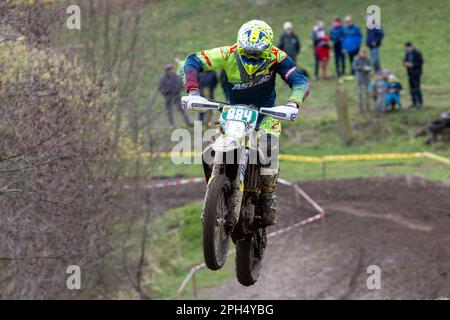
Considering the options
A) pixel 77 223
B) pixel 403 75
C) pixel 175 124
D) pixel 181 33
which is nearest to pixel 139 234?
pixel 175 124

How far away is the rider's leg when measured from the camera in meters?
12.8

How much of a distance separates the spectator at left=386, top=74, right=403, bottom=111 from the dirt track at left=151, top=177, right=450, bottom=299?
10.3ft

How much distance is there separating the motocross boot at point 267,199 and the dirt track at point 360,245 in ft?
27.4

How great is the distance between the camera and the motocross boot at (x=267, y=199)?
13.1 meters

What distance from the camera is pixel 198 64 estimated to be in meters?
12.9

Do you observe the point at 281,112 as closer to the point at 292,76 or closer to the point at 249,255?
the point at 292,76

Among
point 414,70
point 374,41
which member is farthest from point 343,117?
point 374,41

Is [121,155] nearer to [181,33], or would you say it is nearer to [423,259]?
[423,259]

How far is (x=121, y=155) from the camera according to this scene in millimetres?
24891

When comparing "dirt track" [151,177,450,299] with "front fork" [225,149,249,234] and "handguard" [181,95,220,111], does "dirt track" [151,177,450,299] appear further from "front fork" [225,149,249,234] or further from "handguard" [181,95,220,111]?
"handguard" [181,95,220,111]

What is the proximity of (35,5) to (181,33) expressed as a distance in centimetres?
2101

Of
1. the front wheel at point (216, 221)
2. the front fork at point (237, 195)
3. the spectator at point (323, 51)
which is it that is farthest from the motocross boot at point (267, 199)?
the spectator at point (323, 51)

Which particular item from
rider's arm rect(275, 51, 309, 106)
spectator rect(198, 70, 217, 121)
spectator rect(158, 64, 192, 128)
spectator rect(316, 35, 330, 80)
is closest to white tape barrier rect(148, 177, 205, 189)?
spectator rect(158, 64, 192, 128)

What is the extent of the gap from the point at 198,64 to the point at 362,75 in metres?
16.6
